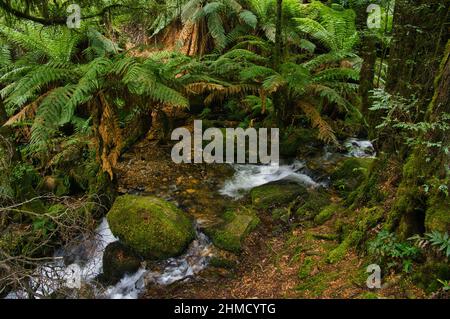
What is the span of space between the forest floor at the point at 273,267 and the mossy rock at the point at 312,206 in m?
0.21

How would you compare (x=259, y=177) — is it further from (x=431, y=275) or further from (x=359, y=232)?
(x=431, y=275)

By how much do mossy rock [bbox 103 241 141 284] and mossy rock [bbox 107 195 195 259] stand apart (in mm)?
78

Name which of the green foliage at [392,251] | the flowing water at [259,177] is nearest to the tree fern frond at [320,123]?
the flowing water at [259,177]

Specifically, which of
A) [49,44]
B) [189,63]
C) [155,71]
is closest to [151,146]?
[189,63]

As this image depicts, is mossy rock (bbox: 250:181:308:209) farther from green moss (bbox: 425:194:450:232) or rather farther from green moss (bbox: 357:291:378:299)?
green moss (bbox: 425:194:450:232)

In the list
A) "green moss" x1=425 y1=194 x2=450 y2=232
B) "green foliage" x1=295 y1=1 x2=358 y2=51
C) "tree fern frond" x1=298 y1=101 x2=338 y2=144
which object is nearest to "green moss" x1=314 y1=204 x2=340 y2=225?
"tree fern frond" x1=298 y1=101 x2=338 y2=144

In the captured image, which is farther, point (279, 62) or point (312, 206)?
point (279, 62)

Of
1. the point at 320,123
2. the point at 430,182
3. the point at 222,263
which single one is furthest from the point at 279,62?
the point at 430,182

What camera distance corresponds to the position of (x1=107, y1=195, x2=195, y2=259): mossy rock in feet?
12.5

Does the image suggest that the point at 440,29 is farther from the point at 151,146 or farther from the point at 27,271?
the point at 151,146

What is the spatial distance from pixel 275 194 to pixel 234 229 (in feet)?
2.78

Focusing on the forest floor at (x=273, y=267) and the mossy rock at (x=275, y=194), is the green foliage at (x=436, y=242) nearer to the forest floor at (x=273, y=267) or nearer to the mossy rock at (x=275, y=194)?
the forest floor at (x=273, y=267)

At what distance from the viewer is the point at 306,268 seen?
10.9 feet
